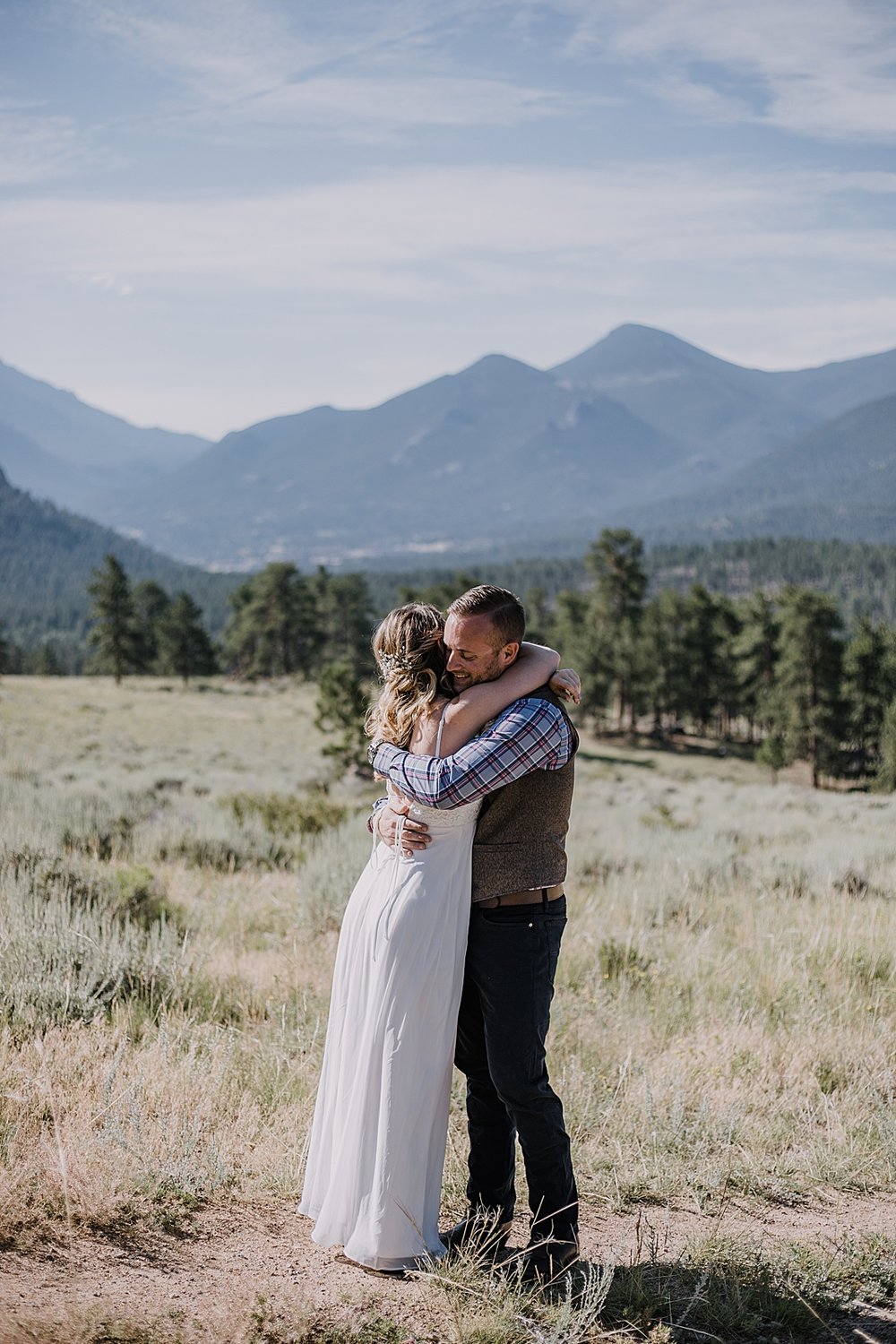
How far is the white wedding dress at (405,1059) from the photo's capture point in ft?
10.6

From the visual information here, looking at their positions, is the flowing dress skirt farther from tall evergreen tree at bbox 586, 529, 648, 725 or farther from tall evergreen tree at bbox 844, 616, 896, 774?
tall evergreen tree at bbox 586, 529, 648, 725

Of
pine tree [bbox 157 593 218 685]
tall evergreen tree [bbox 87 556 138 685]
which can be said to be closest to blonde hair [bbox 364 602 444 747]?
tall evergreen tree [bbox 87 556 138 685]

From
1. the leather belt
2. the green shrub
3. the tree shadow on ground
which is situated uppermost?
the leather belt

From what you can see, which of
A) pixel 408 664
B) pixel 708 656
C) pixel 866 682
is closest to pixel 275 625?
pixel 708 656

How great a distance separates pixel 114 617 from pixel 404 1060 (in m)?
59.3

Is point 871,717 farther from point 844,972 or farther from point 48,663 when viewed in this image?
point 48,663

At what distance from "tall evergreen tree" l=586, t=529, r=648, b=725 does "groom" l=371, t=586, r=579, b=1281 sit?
53882mm

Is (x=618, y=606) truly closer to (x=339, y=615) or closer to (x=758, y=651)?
(x=758, y=651)

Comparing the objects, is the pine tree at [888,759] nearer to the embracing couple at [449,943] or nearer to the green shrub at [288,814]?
the green shrub at [288,814]

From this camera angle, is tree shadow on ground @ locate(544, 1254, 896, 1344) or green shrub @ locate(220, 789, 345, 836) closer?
tree shadow on ground @ locate(544, 1254, 896, 1344)

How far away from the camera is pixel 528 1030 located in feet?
10.6

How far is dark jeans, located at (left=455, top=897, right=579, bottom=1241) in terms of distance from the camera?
3.24 metres

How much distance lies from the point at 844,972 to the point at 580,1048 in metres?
1.98

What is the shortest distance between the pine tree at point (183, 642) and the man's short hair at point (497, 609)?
61813mm
